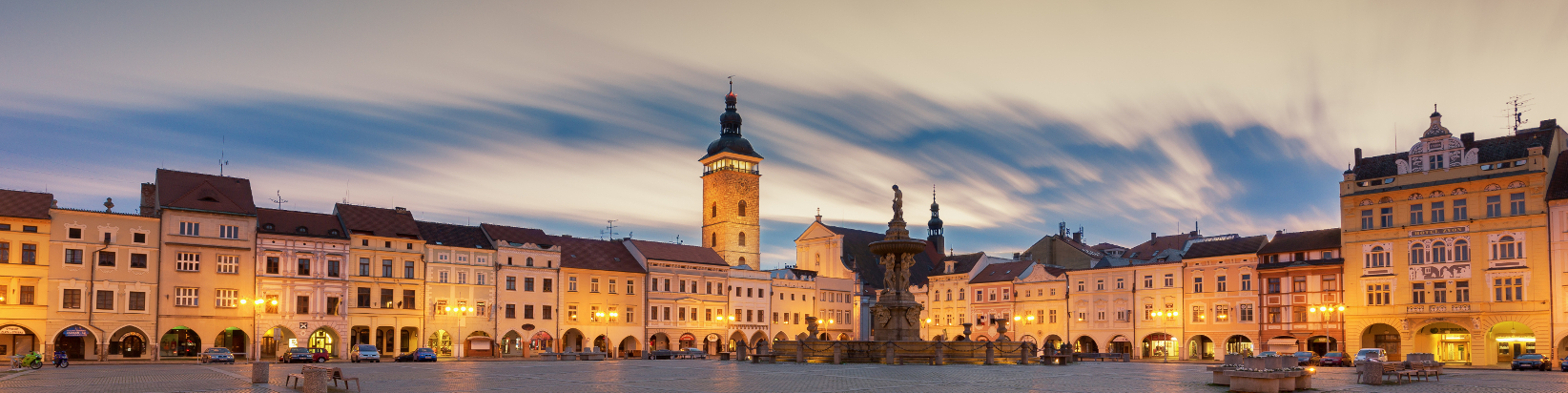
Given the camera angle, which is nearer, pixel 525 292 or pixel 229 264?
pixel 229 264

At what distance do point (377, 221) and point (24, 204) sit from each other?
1804cm

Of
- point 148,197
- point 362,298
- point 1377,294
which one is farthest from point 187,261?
point 1377,294

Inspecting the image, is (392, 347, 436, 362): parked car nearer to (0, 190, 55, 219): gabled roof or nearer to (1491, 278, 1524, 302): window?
(0, 190, 55, 219): gabled roof

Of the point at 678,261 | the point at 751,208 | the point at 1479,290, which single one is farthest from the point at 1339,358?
the point at 751,208

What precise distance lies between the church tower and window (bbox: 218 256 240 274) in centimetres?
5382

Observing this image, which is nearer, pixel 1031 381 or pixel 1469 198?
pixel 1031 381

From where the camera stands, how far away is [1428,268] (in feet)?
203

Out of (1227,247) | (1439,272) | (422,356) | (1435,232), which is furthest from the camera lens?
(1227,247)

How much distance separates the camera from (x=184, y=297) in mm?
63188

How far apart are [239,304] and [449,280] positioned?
1243 centimetres

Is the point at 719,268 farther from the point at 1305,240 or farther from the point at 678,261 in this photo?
the point at 1305,240

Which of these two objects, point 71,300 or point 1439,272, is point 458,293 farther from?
point 1439,272

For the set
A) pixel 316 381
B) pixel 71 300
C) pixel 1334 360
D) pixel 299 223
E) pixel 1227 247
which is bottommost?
pixel 1334 360

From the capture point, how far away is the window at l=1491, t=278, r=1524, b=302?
191ft
